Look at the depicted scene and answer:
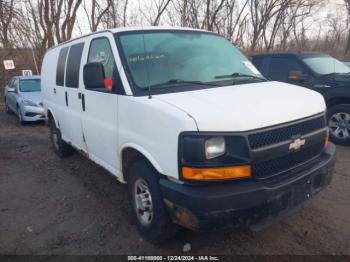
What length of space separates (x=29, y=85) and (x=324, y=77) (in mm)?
9231

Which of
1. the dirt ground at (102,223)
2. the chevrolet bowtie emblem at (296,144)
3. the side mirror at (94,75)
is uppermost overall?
the side mirror at (94,75)

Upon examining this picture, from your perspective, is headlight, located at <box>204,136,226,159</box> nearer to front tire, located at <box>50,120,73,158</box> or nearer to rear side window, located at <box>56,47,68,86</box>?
rear side window, located at <box>56,47,68,86</box>

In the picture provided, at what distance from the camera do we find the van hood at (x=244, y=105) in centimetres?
252

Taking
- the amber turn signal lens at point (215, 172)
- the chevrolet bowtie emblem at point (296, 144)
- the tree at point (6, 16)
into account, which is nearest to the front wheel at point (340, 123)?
the chevrolet bowtie emblem at point (296, 144)

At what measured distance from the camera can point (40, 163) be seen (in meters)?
6.29

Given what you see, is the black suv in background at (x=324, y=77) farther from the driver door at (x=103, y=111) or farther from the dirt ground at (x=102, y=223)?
the driver door at (x=103, y=111)

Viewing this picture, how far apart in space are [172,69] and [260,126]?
125cm

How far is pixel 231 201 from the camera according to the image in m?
2.48

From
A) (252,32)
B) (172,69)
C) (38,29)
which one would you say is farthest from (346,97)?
(252,32)

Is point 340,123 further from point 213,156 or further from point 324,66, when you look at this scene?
point 213,156

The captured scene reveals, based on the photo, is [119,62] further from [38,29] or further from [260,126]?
[38,29]

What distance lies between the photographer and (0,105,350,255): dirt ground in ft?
10.5

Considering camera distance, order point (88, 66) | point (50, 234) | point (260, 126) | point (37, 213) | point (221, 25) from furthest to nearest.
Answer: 1. point (221, 25)
2. point (37, 213)
3. point (50, 234)
4. point (88, 66)
5. point (260, 126)

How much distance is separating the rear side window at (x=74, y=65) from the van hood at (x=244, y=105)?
2.08m
